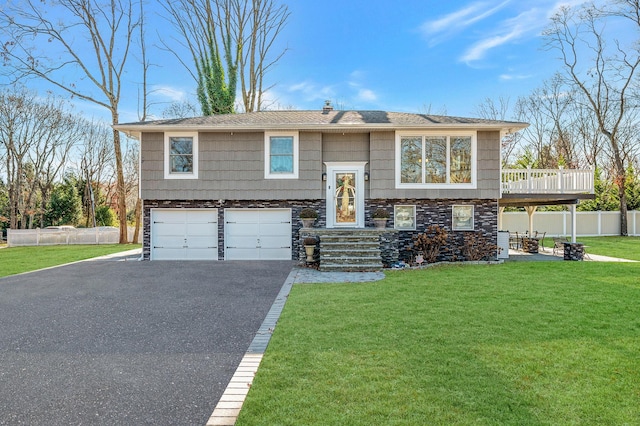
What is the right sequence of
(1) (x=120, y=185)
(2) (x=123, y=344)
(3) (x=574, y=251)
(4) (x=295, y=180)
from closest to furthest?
(2) (x=123, y=344) < (3) (x=574, y=251) < (4) (x=295, y=180) < (1) (x=120, y=185)

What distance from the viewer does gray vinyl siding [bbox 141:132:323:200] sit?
1209cm

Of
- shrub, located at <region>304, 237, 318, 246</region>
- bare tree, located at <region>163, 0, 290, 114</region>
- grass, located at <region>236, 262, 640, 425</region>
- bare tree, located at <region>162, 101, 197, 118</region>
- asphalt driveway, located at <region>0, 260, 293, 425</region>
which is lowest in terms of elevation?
Result: asphalt driveway, located at <region>0, 260, 293, 425</region>

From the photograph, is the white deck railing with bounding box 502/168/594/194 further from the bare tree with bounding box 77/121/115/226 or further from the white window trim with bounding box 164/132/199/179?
the bare tree with bounding box 77/121/115/226

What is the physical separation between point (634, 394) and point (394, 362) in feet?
6.58

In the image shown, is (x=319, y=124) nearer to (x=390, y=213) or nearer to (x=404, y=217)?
(x=390, y=213)

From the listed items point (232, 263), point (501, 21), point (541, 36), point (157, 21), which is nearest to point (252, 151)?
point (232, 263)

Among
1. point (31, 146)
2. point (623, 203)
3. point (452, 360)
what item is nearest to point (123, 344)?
point (452, 360)

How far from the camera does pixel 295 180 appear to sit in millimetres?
12125

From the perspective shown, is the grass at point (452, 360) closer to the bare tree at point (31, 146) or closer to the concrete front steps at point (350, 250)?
the concrete front steps at point (350, 250)

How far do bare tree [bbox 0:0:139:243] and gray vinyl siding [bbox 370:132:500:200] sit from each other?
14327 mm

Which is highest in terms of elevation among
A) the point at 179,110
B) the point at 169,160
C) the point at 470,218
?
the point at 179,110

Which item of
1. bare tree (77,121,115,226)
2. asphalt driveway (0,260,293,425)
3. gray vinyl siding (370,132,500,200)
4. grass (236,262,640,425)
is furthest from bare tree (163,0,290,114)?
grass (236,262,640,425)

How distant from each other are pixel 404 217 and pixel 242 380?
970 centimetres

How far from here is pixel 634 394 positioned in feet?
9.99
